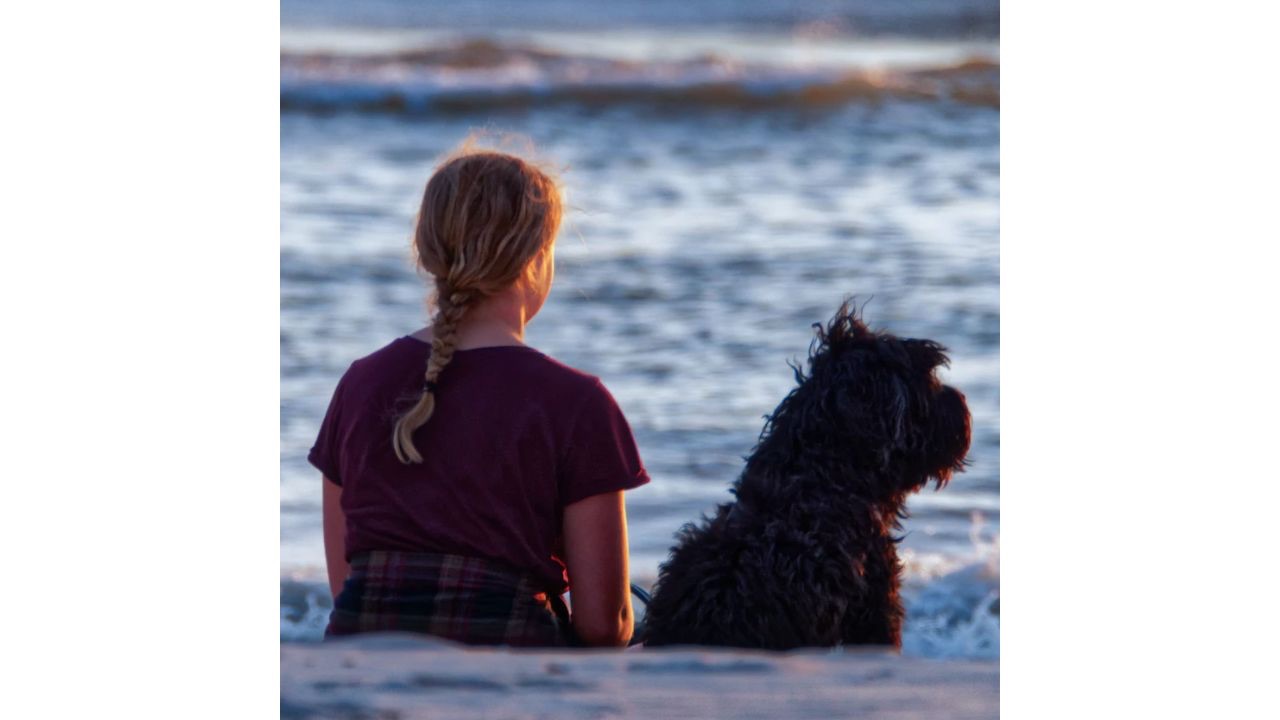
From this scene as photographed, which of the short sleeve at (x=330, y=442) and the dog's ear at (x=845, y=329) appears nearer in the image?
the short sleeve at (x=330, y=442)

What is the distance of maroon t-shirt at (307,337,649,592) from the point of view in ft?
8.52

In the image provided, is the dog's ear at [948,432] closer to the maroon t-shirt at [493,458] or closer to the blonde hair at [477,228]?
the maroon t-shirt at [493,458]

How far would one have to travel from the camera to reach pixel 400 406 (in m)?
2.64

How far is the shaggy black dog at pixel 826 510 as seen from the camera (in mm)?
2682

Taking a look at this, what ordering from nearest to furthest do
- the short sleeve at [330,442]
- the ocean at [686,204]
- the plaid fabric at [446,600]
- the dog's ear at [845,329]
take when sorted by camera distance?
the plaid fabric at [446,600] < the short sleeve at [330,442] < the dog's ear at [845,329] < the ocean at [686,204]

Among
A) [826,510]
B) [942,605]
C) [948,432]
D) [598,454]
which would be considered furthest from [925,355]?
[942,605]

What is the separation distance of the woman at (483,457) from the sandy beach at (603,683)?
0.35ft

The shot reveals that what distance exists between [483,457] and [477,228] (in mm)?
454

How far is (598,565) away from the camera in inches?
106

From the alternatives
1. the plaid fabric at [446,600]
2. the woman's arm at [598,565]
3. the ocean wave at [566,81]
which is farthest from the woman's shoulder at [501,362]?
the ocean wave at [566,81]

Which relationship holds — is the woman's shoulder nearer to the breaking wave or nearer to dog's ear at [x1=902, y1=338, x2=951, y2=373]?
dog's ear at [x1=902, y1=338, x2=951, y2=373]
